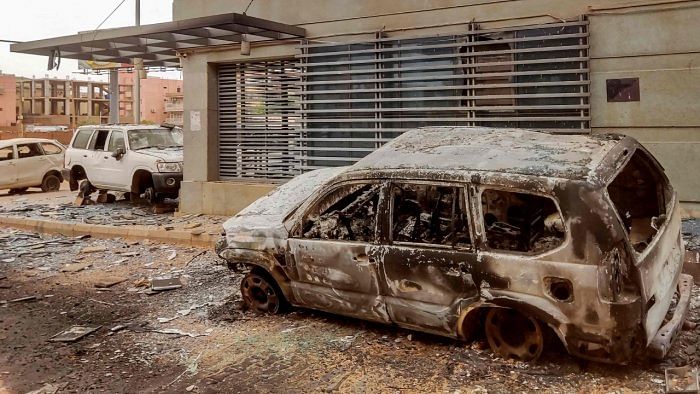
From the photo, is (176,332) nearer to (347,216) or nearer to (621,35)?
(347,216)

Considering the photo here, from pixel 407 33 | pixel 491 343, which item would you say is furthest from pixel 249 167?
pixel 491 343

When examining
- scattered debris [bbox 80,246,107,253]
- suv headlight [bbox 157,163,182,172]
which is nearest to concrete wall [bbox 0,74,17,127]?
suv headlight [bbox 157,163,182,172]

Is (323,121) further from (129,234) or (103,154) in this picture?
(103,154)

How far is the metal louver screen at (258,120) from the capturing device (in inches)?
432

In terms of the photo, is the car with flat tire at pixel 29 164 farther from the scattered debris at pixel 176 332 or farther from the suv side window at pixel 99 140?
the scattered debris at pixel 176 332

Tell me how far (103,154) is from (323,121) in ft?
21.8

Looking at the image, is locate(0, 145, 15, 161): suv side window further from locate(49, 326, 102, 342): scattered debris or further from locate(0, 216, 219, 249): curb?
locate(49, 326, 102, 342): scattered debris

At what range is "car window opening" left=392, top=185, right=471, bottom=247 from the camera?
4297mm

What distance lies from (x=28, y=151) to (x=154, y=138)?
6.36 m

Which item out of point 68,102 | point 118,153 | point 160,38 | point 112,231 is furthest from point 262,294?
point 68,102

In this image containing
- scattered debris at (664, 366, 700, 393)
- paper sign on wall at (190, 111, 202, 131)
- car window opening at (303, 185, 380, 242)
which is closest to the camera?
scattered debris at (664, 366, 700, 393)

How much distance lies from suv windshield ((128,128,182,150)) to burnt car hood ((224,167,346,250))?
8.26 m

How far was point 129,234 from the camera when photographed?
1016cm

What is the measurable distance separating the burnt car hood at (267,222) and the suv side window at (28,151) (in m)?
14.3
